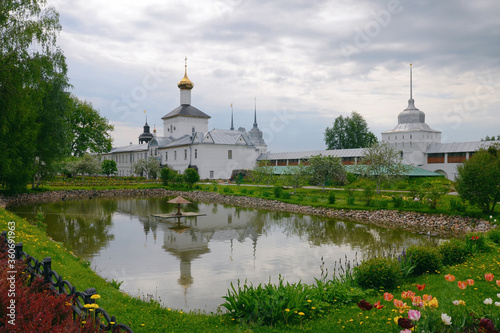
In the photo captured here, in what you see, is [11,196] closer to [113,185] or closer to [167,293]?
[113,185]

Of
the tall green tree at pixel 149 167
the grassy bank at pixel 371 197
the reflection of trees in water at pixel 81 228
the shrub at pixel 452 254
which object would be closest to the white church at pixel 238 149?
the tall green tree at pixel 149 167

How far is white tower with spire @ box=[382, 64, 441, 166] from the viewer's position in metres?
38.1

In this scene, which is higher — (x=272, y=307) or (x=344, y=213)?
(x=272, y=307)

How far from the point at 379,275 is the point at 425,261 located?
67.1 inches

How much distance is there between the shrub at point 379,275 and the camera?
7.02m

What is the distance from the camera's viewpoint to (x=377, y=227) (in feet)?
58.6

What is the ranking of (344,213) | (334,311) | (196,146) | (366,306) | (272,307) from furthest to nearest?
(196,146)
(344,213)
(334,311)
(272,307)
(366,306)

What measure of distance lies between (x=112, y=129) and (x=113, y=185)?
45.8 feet

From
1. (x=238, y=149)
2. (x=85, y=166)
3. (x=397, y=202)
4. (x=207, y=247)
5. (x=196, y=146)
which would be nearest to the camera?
(x=207, y=247)

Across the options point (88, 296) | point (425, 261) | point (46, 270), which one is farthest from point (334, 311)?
point (46, 270)

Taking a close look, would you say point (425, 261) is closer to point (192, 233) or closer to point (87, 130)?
point (192, 233)

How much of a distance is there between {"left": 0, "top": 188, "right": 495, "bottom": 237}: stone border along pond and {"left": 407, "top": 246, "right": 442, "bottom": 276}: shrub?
28.3 feet

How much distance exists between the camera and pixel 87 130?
4725cm

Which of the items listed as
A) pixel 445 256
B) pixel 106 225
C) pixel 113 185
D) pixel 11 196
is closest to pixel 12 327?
pixel 445 256
